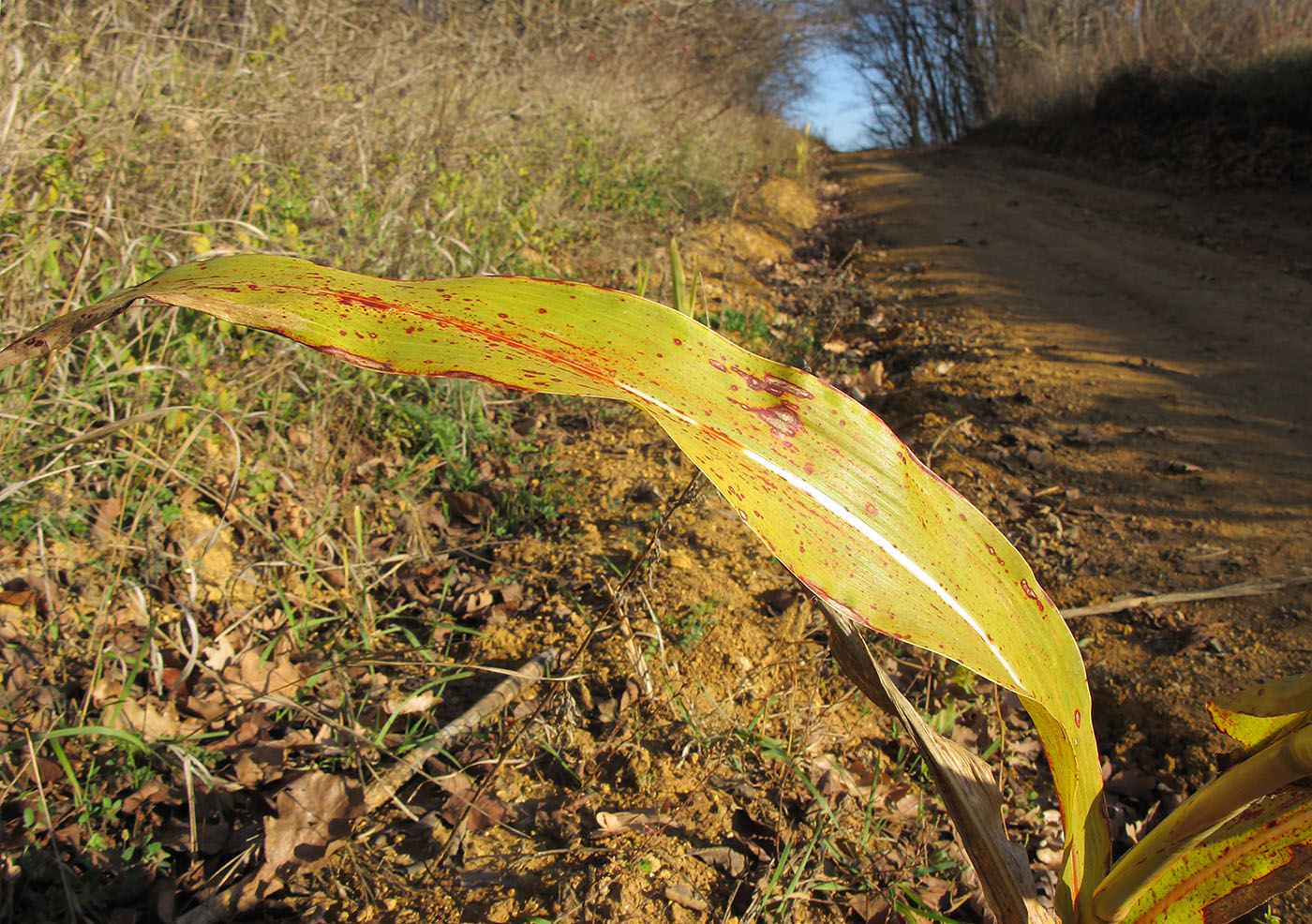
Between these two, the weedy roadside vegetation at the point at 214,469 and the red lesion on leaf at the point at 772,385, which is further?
the weedy roadside vegetation at the point at 214,469

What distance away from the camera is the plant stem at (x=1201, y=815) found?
2.83 feet

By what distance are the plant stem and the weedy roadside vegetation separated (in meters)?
1.19

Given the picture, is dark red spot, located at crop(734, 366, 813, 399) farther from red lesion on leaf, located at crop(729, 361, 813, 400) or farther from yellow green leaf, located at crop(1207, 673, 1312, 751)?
yellow green leaf, located at crop(1207, 673, 1312, 751)

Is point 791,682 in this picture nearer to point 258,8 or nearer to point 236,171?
point 236,171

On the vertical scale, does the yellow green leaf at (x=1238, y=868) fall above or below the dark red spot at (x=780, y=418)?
below

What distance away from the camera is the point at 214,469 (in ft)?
7.57

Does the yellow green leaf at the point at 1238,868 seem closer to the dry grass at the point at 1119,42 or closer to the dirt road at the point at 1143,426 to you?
the dirt road at the point at 1143,426

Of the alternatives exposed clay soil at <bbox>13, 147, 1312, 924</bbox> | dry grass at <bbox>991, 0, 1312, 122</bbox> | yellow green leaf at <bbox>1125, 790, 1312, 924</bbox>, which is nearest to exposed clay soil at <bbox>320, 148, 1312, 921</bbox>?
exposed clay soil at <bbox>13, 147, 1312, 924</bbox>

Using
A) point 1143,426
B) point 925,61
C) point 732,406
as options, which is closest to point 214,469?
point 732,406

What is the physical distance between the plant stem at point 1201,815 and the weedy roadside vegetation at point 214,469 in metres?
1.19

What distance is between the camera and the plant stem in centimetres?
86

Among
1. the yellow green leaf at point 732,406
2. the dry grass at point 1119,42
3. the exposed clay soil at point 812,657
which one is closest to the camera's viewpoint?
the yellow green leaf at point 732,406

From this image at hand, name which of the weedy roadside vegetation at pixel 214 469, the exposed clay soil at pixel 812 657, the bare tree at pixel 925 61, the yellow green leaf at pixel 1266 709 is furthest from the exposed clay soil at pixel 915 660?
the bare tree at pixel 925 61

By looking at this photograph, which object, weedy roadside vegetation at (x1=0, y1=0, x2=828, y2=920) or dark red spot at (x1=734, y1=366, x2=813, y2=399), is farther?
weedy roadside vegetation at (x1=0, y1=0, x2=828, y2=920)
